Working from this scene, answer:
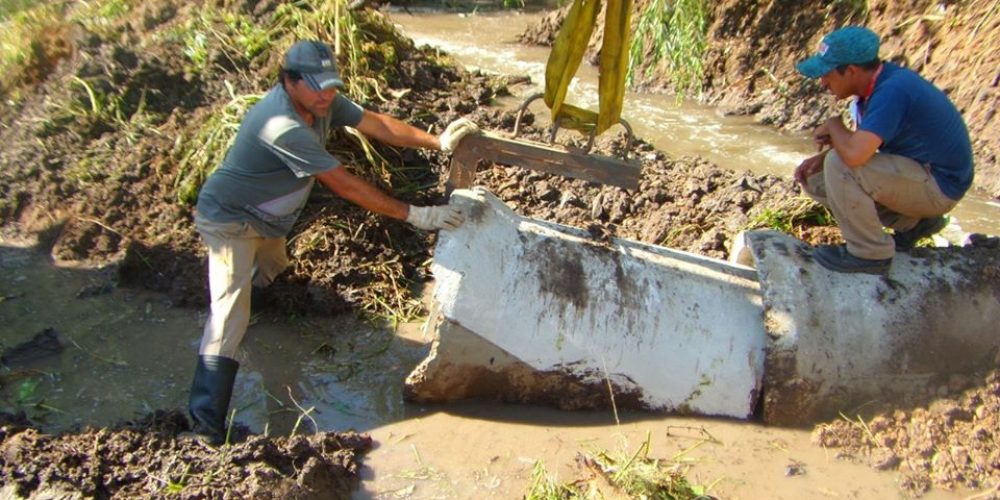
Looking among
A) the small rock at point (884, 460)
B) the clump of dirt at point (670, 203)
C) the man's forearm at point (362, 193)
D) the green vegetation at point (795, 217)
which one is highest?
the man's forearm at point (362, 193)

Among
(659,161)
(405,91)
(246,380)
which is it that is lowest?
(246,380)

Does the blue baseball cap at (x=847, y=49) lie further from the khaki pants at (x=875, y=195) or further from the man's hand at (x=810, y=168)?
the man's hand at (x=810, y=168)

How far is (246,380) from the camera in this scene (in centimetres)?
448

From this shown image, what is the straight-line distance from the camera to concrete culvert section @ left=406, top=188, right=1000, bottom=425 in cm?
395

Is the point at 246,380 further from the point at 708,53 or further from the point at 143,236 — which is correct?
the point at 708,53

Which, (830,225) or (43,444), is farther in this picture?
(830,225)

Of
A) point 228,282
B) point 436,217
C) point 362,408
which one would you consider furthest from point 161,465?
point 436,217

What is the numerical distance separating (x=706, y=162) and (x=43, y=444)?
189 inches

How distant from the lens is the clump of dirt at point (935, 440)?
379 centimetres

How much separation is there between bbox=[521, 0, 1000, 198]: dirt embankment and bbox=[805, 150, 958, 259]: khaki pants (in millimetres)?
3150

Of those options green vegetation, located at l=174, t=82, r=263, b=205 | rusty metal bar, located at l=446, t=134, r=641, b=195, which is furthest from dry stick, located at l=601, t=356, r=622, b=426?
green vegetation, located at l=174, t=82, r=263, b=205

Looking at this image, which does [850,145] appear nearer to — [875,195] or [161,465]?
[875,195]

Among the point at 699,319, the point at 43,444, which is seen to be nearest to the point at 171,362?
the point at 43,444

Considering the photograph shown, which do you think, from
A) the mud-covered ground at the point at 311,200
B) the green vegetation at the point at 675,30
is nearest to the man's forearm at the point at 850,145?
the mud-covered ground at the point at 311,200
